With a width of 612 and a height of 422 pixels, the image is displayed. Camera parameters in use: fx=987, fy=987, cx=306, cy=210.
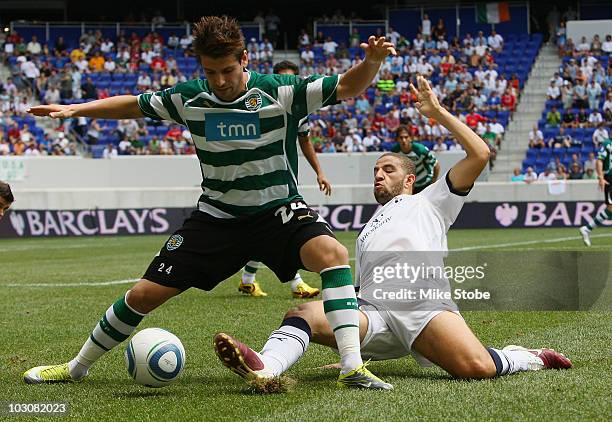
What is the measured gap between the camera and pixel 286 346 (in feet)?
18.6

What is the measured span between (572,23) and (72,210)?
2137 centimetres

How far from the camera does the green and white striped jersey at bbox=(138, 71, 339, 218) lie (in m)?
5.71

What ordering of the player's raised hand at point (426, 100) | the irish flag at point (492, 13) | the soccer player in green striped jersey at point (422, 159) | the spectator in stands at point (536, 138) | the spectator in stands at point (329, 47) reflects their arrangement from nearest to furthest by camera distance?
the player's raised hand at point (426, 100) < the soccer player in green striped jersey at point (422, 159) < the spectator in stands at point (536, 138) < the spectator in stands at point (329, 47) < the irish flag at point (492, 13)

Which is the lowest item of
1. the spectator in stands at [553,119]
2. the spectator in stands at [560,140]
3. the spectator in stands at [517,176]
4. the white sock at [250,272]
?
the spectator in stands at [517,176]

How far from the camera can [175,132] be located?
1270 inches

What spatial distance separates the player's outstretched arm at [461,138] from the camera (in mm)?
5770

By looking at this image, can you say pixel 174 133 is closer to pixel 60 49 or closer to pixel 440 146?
pixel 60 49

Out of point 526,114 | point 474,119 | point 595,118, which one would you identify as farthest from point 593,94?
point 474,119

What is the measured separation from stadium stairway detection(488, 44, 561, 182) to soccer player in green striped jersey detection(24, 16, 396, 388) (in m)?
25.3

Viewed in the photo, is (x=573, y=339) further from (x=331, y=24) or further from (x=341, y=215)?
(x=331, y=24)

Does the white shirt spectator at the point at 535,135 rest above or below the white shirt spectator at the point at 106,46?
below

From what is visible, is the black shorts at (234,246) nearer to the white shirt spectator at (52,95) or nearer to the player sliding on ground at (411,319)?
the player sliding on ground at (411,319)

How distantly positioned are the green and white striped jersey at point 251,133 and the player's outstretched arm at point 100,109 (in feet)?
0.95

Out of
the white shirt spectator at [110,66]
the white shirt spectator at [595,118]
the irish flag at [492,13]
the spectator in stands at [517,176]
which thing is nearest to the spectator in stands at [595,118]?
the white shirt spectator at [595,118]
